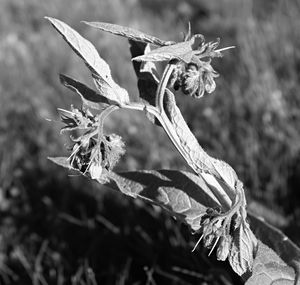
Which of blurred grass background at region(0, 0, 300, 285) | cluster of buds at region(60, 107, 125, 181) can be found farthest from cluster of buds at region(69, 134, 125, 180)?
blurred grass background at region(0, 0, 300, 285)

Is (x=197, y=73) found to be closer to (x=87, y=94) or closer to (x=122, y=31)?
(x=122, y=31)

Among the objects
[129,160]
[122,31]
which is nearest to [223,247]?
[122,31]

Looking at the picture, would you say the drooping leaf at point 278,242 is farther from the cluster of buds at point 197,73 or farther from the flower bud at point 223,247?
the cluster of buds at point 197,73

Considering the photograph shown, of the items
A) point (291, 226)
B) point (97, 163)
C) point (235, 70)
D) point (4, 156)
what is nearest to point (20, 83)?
point (4, 156)

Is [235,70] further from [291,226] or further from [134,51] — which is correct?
[134,51]

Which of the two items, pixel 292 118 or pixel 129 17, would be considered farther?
pixel 129 17

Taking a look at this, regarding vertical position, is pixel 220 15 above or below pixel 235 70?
above
